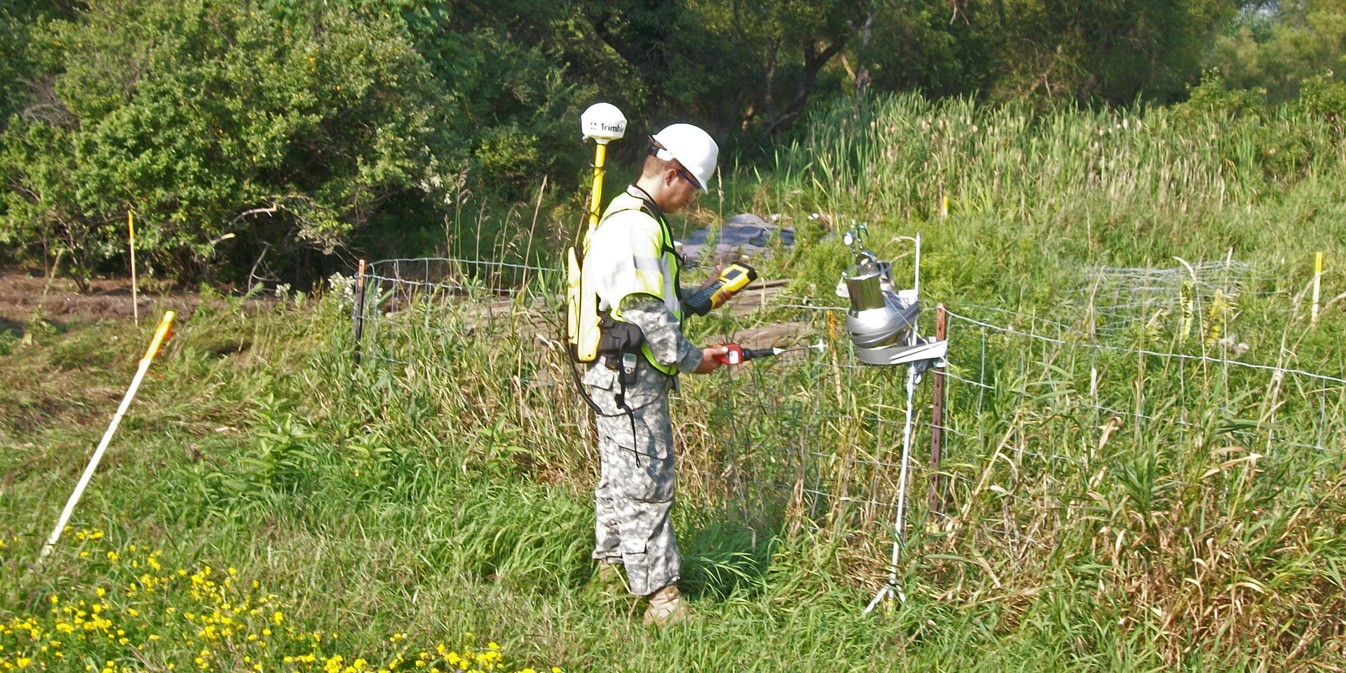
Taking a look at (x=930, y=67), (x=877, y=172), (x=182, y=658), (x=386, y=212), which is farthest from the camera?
(x=930, y=67)

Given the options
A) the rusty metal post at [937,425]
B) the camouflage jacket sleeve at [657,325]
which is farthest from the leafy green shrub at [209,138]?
the rusty metal post at [937,425]

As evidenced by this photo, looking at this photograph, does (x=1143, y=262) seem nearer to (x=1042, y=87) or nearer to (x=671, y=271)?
(x=671, y=271)

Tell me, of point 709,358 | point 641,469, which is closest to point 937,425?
point 709,358

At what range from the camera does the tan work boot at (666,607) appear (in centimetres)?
463

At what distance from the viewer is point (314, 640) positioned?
4.20 meters

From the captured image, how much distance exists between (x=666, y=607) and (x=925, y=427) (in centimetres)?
127

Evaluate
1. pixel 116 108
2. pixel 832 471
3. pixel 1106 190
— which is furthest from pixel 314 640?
pixel 1106 190

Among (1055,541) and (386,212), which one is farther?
(386,212)

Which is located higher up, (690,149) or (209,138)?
(209,138)

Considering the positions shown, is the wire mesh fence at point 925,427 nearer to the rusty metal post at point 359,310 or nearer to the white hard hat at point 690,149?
the rusty metal post at point 359,310

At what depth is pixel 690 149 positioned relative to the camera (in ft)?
14.7

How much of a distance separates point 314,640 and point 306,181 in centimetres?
645

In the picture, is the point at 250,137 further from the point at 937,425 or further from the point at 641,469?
the point at 937,425

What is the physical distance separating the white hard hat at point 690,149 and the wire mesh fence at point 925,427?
3.38ft
